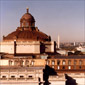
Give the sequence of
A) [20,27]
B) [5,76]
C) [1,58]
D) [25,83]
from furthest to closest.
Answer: [20,27]
[1,58]
[5,76]
[25,83]

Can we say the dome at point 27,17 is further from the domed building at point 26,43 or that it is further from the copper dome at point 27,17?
the domed building at point 26,43

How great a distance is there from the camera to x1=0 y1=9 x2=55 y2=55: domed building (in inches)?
2817

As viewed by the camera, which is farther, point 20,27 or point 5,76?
point 20,27

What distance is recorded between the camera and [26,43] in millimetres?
71500

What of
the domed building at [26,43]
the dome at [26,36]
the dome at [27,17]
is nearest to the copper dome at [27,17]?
the dome at [27,17]

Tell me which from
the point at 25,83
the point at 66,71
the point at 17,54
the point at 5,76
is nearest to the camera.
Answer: the point at 25,83

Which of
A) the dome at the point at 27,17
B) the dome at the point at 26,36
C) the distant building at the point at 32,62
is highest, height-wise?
the dome at the point at 27,17

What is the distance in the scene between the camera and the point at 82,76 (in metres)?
54.1

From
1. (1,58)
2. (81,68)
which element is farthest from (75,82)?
(1,58)

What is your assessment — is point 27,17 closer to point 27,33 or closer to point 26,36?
point 27,33

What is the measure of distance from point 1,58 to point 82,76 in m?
24.1

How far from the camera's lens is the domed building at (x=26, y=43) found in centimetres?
7156

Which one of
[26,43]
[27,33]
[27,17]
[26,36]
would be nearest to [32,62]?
[26,43]

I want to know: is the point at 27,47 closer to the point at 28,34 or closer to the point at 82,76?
the point at 28,34
